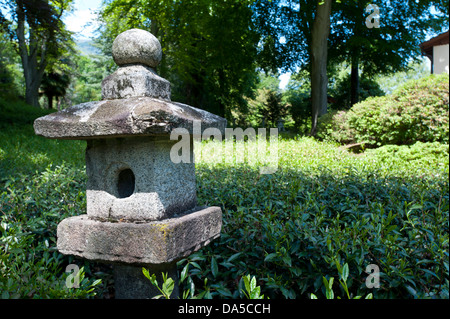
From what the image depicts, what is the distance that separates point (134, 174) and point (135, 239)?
43 cm

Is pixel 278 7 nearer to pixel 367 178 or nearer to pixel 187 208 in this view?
pixel 367 178

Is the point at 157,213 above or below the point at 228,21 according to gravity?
below

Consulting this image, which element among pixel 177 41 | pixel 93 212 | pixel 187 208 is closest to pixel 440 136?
pixel 187 208

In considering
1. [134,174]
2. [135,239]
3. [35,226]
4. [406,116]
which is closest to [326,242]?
[135,239]

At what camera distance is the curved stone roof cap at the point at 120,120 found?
1.77 m

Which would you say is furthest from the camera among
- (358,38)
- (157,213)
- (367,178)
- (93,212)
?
(358,38)

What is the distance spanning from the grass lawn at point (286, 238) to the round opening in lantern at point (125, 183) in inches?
25.2

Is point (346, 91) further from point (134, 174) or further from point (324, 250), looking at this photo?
point (134, 174)

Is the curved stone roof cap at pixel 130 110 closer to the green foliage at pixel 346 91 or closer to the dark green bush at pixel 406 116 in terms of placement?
the dark green bush at pixel 406 116

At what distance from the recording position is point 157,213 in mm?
2023

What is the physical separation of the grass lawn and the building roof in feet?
37.6

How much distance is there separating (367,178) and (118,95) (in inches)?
130

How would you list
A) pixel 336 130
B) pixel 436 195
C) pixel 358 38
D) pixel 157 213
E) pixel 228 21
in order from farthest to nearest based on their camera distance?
1. pixel 228 21
2. pixel 358 38
3. pixel 336 130
4. pixel 436 195
5. pixel 157 213

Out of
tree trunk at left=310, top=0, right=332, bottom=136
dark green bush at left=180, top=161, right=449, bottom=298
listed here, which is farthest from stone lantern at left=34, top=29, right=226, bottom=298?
tree trunk at left=310, top=0, right=332, bottom=136
